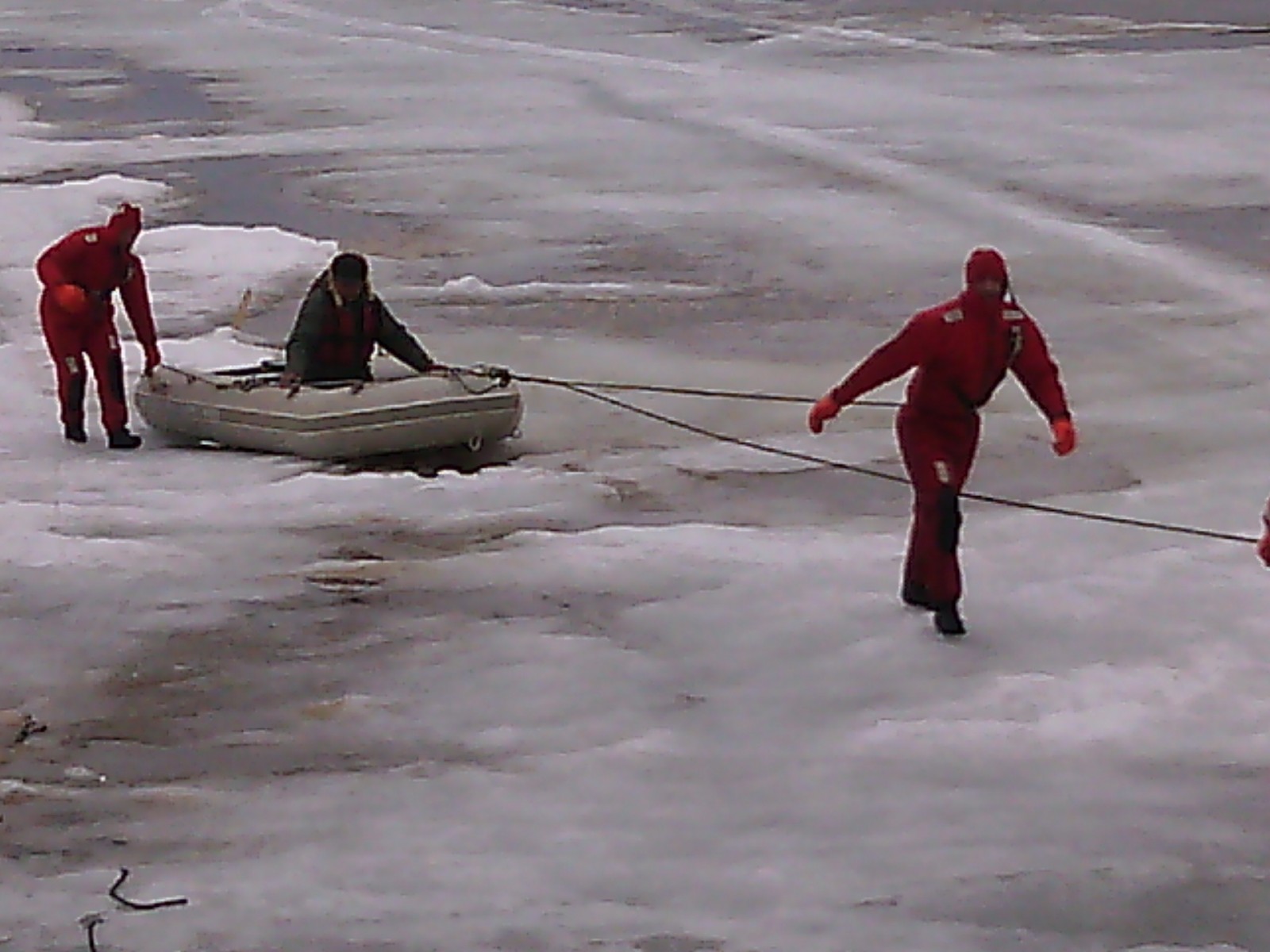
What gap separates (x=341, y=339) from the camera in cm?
1030

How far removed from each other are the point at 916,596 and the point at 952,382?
1.12 metres

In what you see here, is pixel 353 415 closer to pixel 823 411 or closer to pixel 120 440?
pixel 120 440

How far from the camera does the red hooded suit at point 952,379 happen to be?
7.12m

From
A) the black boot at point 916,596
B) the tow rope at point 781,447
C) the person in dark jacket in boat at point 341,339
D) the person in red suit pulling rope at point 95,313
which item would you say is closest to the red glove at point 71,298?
the person in red suit pulling rope at point 95,313

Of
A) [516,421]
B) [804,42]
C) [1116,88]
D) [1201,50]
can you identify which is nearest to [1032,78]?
[1116,88]

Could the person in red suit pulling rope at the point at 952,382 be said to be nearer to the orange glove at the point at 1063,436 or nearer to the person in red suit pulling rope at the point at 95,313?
the orange glove at the point at 1063,436

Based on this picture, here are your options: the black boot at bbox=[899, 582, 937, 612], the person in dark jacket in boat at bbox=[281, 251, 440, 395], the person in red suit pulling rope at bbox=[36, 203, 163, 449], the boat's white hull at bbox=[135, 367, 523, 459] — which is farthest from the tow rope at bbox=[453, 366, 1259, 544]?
the person in red suit pulling rope at bbox=[36, 203, 163, 449]

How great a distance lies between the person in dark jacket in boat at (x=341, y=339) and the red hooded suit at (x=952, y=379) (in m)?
3.49

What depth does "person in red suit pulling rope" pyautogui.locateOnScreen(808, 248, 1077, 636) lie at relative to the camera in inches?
280

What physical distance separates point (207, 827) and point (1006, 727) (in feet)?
9.12

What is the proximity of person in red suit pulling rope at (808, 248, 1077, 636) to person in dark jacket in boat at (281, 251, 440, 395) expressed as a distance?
11.2ft

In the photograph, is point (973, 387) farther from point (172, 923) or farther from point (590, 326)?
point (590, 326)

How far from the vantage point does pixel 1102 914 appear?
5.89m

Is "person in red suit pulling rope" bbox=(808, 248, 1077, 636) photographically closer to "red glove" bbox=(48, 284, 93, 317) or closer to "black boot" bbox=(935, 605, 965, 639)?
"black boot" bbox=(935, 605, 965, 639)
